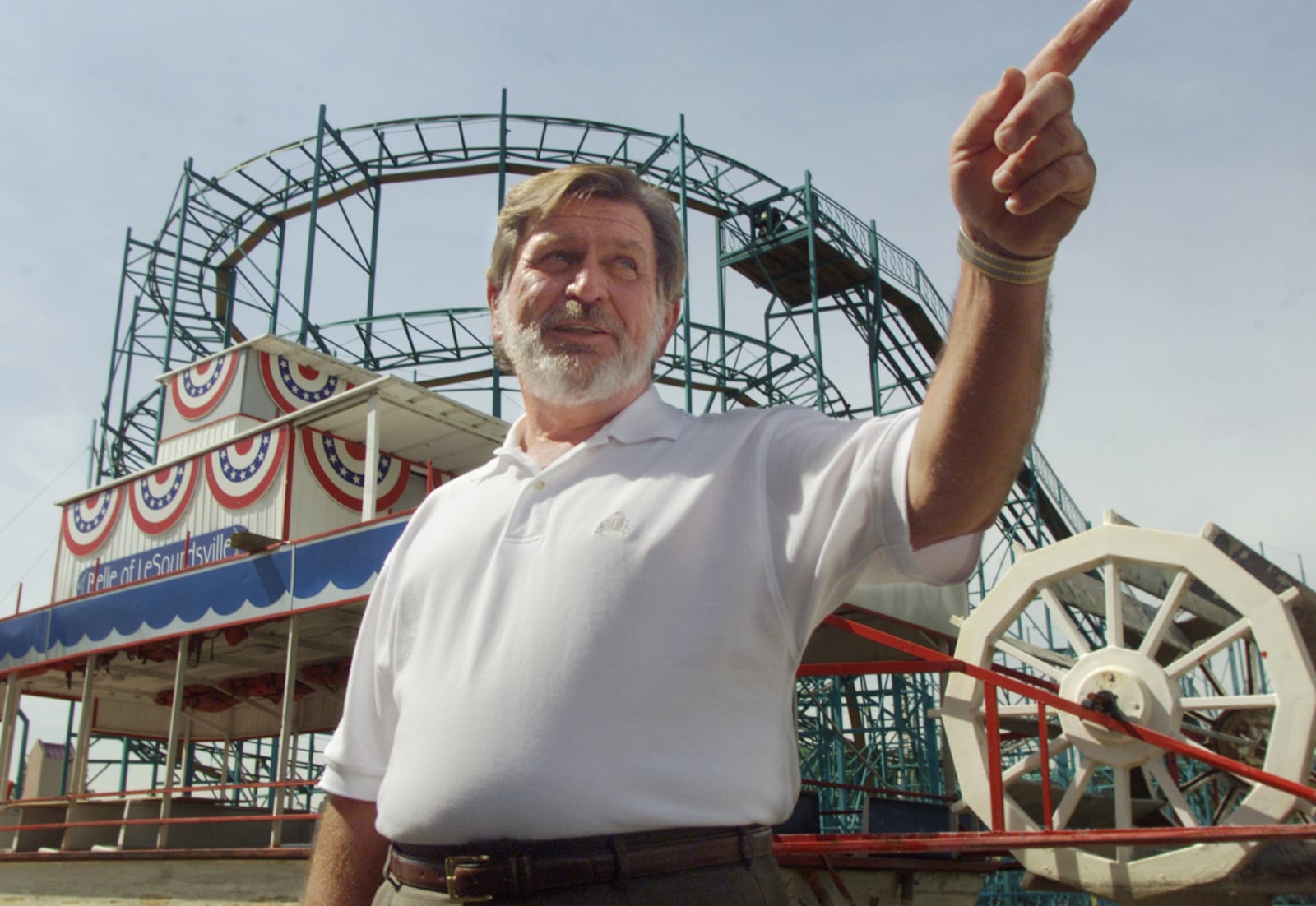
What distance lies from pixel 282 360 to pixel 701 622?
46.0ft

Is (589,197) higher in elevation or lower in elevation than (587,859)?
higher

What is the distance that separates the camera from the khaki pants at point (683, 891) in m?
1.60

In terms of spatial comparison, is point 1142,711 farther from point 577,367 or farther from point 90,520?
point 90,520

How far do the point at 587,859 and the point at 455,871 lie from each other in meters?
0.27

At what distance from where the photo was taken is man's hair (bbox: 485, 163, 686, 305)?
220 centimetres

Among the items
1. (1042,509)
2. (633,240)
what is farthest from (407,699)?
(1042,509)

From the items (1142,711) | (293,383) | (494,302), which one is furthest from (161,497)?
(494,302)

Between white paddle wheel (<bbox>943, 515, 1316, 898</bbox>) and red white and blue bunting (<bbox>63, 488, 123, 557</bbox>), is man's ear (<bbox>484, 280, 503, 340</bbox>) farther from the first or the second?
red white and blue bunting (<bbox>63, 488, 123, 557</bbox>)

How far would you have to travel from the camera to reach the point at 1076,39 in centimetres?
127

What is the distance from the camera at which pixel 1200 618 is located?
35.8 feet

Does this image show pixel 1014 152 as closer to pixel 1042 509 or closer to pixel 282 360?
pixel 282 360

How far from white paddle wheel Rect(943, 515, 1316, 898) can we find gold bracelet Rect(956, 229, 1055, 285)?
4.53 m

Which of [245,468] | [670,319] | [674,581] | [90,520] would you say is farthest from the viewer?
[90,520]

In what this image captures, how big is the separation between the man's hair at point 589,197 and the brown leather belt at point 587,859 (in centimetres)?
112
